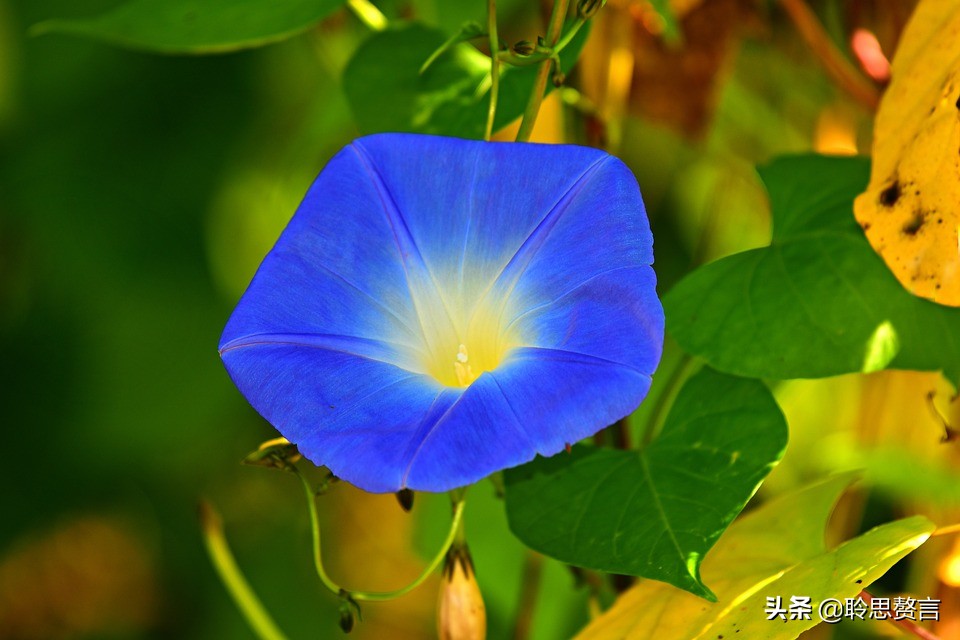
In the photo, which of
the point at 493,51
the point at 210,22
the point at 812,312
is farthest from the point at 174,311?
the point at 812,312

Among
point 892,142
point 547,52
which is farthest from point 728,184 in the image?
point 547,52

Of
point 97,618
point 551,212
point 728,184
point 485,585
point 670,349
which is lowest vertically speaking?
point 97,618

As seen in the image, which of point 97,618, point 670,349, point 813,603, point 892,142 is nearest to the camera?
point 813,603

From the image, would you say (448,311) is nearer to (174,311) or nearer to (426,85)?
(426,85)

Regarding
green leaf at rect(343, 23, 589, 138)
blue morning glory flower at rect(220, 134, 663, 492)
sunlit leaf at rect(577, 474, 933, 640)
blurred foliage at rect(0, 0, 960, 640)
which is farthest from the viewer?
blurred foliage at rect(0, 0, 960, 640)

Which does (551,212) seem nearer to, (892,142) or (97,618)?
(892,142)

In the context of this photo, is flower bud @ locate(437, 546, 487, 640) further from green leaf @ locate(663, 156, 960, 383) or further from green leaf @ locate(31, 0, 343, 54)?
green leaf @ locate(31, 0, 343, 54)

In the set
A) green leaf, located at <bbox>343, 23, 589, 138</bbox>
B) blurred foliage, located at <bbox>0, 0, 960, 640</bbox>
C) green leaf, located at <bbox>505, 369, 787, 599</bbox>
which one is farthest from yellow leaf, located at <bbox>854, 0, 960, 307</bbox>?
blurred foliage, located at <bbox>0, 0, 960, 640</bbox>
